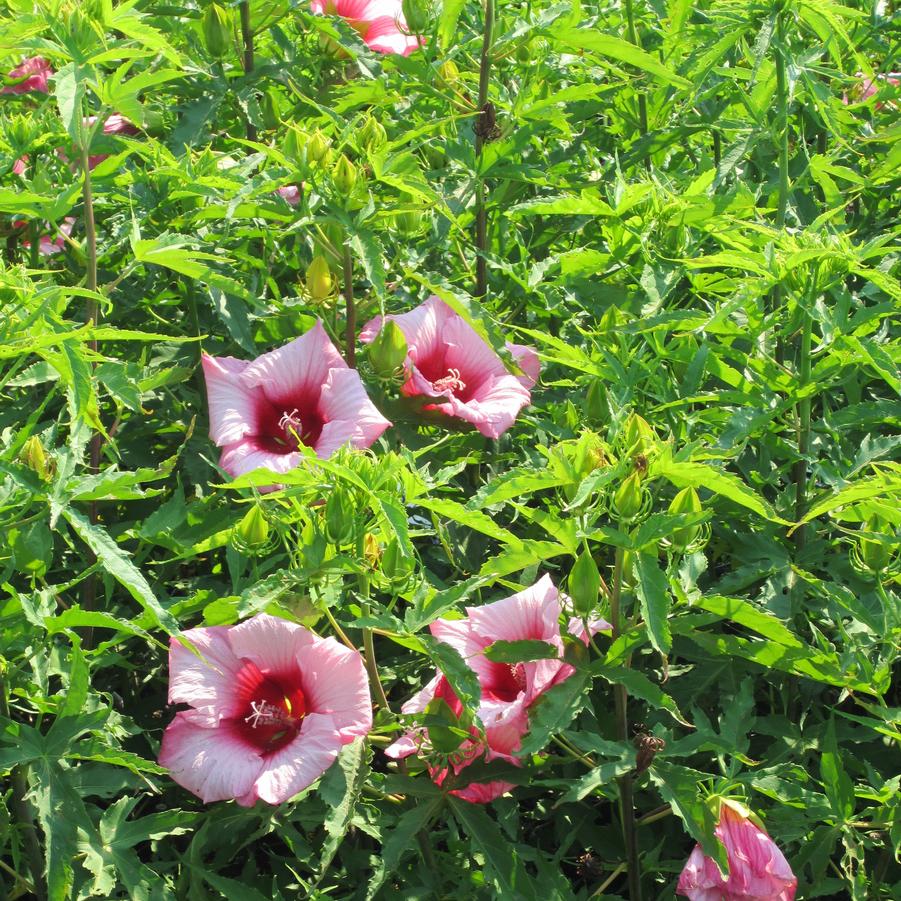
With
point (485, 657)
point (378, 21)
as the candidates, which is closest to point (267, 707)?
point (485, 657)

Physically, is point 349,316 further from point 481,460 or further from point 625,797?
point 625,797

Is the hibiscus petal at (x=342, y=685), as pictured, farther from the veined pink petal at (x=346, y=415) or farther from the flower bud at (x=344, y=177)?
the flower bud at (x=344, y=177)

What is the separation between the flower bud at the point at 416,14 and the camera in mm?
2064

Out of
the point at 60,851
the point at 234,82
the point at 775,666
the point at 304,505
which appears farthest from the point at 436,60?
the point at 60,851

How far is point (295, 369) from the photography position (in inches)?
73.2

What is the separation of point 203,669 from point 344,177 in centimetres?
65

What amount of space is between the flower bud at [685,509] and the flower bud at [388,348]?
1.66 ft

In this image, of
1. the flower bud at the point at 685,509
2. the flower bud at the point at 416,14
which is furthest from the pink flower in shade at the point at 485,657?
the flower bud at the point at 416,14

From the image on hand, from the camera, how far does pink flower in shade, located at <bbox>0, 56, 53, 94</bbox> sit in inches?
96.4

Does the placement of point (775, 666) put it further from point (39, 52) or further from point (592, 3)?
point (592, 3)

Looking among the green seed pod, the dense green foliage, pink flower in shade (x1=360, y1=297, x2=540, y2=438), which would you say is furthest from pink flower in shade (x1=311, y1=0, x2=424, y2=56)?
the green seed pod

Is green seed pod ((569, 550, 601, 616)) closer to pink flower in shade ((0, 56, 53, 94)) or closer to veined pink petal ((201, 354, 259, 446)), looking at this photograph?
veined pink petal ((201, 354, 259, 446))

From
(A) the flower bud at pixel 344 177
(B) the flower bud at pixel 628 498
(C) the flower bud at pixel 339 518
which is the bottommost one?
(C) the flower bud at pixel 339 518

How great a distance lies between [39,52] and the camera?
1592 mm
